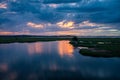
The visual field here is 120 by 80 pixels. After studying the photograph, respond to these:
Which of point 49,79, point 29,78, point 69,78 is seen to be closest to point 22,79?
point 29,78

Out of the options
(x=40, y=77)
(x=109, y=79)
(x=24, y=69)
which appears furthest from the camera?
(x=24, y=69)

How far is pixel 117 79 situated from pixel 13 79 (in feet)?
36.2

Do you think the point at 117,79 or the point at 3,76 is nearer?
the point at 117,79

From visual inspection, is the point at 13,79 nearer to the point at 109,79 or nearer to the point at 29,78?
the point at 29,78

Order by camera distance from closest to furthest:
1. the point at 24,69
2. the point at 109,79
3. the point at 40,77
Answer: the point at 109,79 → the point at 40,77 → the point at 24,69

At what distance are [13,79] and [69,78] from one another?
6.02m

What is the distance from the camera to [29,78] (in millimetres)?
27641

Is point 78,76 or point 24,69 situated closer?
point 78,76

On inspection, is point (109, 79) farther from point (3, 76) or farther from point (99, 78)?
point (3, 76)

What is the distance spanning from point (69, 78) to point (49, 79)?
220 centimetres

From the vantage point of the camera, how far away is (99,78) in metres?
27.2

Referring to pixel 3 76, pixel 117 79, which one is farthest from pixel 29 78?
pixel 117 79

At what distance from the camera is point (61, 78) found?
27.5 m

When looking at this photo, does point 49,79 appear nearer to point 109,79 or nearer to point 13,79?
point 13,79
